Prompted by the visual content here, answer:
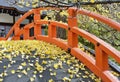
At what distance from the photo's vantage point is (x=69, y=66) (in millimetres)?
5656

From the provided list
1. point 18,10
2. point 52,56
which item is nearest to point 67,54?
point 52,56

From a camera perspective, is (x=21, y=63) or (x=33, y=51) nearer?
(x=21, y=63)

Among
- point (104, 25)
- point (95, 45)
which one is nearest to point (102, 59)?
Answer: point (95, 45)

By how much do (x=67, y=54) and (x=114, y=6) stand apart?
14.3ft

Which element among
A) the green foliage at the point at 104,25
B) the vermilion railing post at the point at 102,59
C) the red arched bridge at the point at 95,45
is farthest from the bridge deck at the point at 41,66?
the green foliage at the point at 104,25

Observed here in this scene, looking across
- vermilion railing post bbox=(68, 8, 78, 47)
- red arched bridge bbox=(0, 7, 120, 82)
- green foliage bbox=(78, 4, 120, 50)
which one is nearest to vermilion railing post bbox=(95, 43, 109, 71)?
red arched bridge bbox=(0, 7, 120, 82)

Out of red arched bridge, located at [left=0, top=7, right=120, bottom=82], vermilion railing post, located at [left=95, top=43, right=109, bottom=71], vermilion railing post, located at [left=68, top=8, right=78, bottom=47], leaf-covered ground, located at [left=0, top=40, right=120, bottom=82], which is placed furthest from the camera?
vermilion railing post, located at [left=68, top=8, right=78, bottom=47]

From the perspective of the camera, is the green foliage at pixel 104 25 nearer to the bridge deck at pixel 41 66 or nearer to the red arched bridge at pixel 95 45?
the red arched bridge at pixel 95 45

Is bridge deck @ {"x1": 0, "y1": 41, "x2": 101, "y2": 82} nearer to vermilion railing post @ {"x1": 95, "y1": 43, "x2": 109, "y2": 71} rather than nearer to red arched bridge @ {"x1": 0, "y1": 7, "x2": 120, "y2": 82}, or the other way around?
red arched bridge @ {"x1": 0, "y1": 7, "x2": 120, "y2": 82}

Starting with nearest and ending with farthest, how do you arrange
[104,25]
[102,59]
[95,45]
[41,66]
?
Result: [102,59]
[95,45]
[41,66]
[104,25]

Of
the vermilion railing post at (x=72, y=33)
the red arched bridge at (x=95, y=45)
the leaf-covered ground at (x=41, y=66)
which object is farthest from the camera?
the vermilion railing post at (x=72, y=33)

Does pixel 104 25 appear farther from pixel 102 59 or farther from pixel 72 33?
pixel 102 59

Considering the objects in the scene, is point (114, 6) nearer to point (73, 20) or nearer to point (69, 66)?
point (73, 20)

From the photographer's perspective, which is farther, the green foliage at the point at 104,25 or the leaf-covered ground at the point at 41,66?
the green foliage at the point at 104,25
